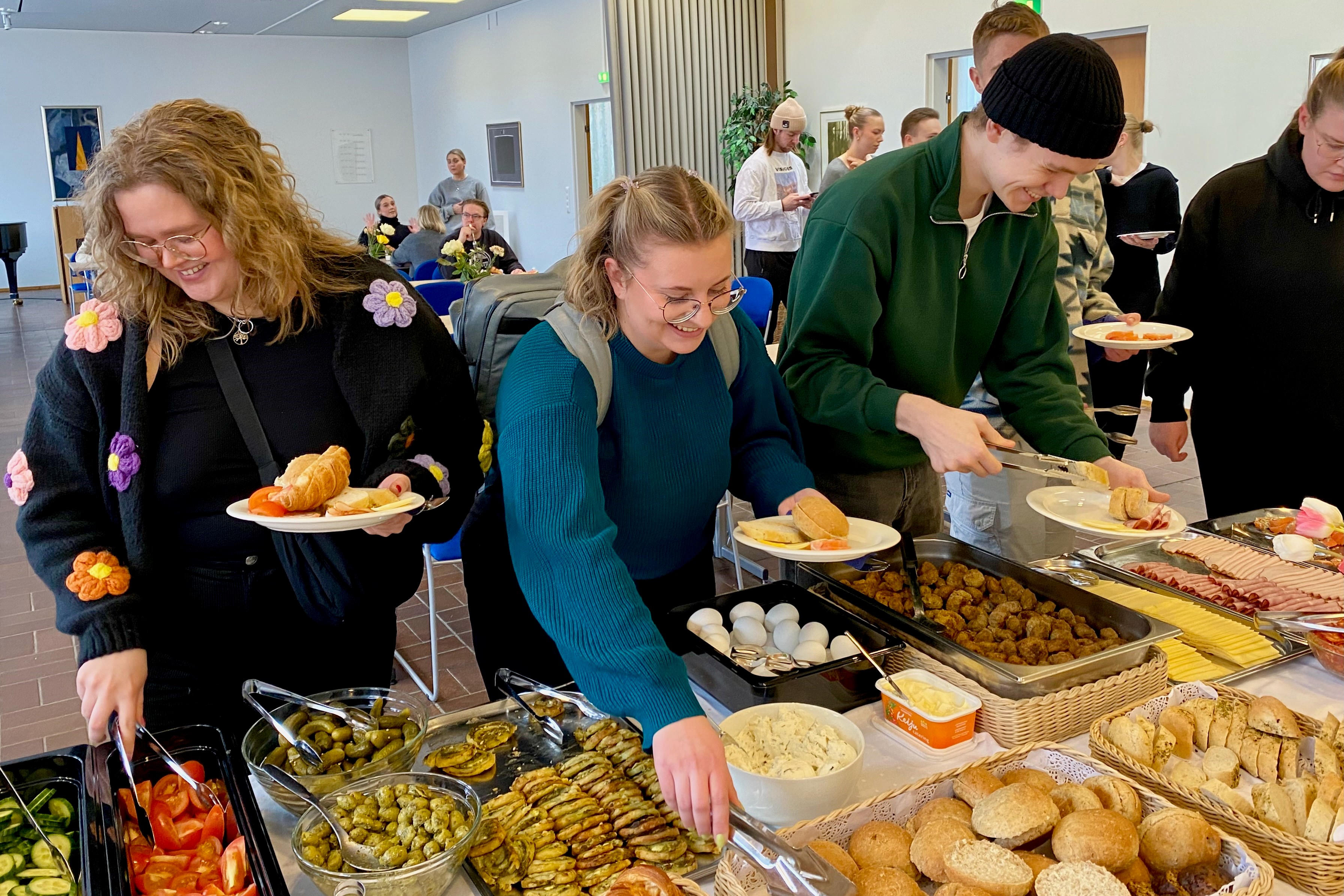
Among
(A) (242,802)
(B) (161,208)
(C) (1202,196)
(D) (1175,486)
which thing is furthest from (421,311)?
(D) (1175,486)

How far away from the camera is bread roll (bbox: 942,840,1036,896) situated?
1.05 m

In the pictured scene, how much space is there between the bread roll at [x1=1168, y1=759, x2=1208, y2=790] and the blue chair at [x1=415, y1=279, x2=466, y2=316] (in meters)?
4.39

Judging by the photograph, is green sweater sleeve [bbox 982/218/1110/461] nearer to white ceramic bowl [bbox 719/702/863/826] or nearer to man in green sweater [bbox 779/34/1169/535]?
man in green sweater [bbox 779/34/1169/535]

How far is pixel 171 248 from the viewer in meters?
1.50

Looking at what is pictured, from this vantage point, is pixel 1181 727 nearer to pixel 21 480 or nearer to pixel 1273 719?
pixel 1273 719

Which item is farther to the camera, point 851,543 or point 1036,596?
point 1036,596

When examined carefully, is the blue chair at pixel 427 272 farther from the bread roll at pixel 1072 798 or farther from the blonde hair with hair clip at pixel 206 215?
the bread roll at pixel 1072 798

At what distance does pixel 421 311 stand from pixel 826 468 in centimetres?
86

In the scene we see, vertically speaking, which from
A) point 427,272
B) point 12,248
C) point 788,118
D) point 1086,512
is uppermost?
point 788,118

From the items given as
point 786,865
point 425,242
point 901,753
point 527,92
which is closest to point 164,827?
point 786,865

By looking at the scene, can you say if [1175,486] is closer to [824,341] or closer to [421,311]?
[824,341]

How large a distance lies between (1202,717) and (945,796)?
1.36 ft

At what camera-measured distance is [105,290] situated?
156 centimetres

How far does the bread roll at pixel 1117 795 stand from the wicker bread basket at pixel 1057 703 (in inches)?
7.6
